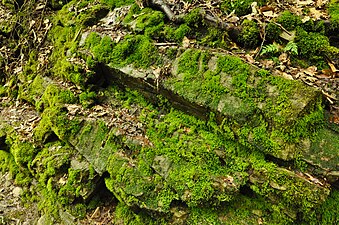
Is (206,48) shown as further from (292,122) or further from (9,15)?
(9,15)

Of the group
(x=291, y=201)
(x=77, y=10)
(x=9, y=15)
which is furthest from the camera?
(x=9, y=15)

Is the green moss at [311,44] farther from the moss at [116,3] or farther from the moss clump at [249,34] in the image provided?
the moss at [116,3]

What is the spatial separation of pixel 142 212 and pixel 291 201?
2158mm

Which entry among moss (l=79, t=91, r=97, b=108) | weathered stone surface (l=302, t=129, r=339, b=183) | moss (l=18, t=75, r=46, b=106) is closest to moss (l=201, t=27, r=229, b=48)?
weathered stone surface (l=302, t=129, r=339, b=183)

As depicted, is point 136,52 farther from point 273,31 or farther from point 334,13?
point 334,13

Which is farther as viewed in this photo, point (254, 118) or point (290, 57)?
point (290, 57)

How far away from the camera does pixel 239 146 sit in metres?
4.26

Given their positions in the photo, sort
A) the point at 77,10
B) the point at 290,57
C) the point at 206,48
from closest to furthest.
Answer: the point at 290,57 < the point at 206,48 < the point at 77,10

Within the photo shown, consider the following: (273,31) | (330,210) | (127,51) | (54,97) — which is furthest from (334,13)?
(54,97)

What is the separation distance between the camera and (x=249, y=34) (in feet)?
16.1

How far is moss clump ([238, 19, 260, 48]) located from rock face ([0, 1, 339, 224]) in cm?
54

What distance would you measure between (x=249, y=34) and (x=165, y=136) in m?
2.11

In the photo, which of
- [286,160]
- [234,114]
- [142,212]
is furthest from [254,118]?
[142,212]

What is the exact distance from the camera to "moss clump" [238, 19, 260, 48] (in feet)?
16.1
